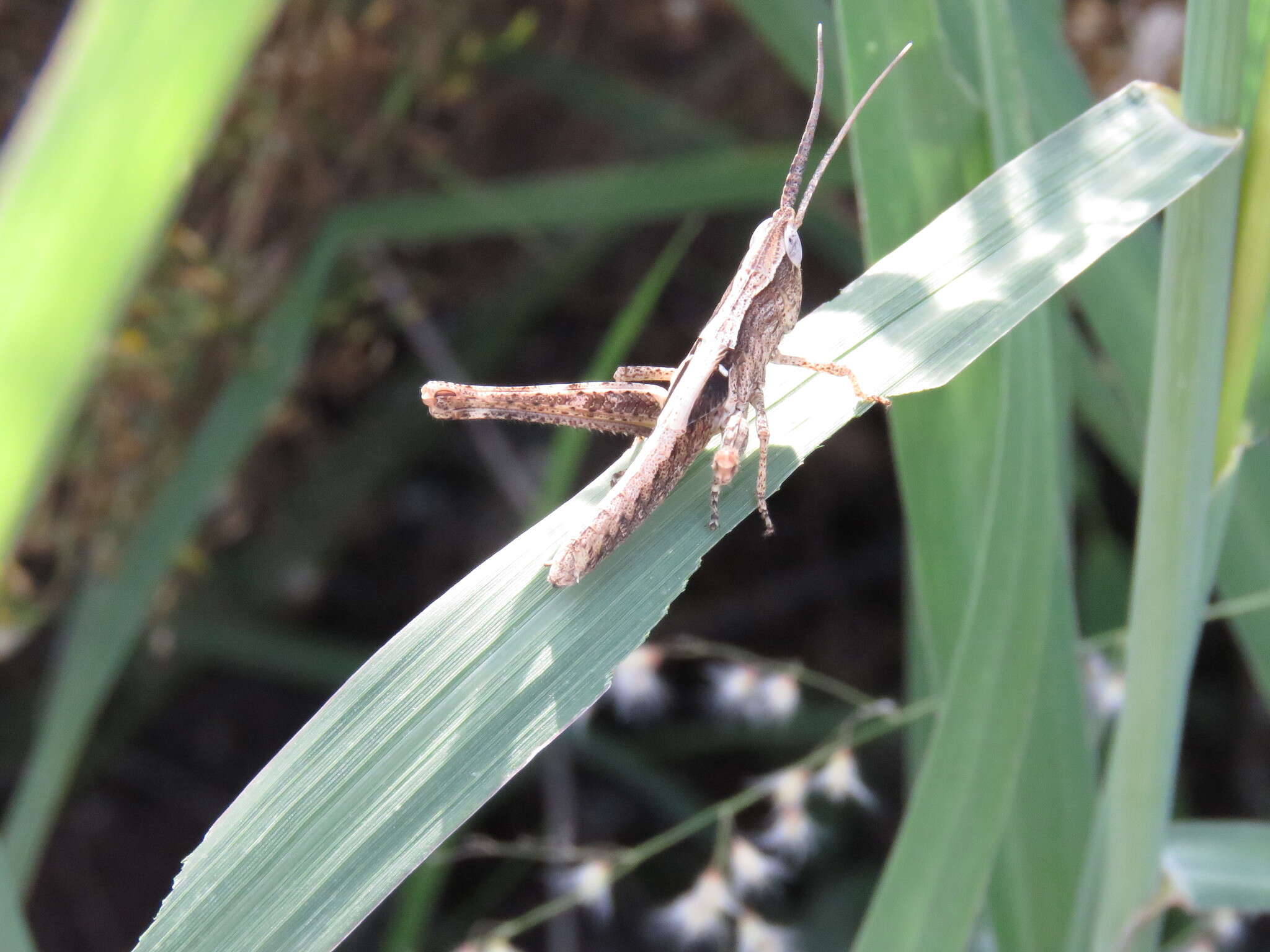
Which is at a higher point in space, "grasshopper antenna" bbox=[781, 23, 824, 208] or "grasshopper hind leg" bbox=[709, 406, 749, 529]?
"grasshopper antenna" bbox=[781, 23, 824, 208]

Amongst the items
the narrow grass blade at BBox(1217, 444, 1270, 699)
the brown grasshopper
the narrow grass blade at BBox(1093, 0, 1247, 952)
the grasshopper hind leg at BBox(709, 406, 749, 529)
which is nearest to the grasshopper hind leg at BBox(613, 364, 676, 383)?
the brown grasshopper

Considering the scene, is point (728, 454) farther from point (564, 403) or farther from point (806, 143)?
point (806, 143)

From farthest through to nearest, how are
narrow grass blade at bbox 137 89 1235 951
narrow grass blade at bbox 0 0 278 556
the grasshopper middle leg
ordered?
the grasshopper middle leg → narrow grass blade at bbox 137 89 1235 951 → narrow grass blade at bbox 0 0 278 556

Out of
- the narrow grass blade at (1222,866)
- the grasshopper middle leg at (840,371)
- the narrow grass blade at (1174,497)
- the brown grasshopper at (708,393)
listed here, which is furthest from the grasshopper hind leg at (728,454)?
the narrow grass blade at (1222,866)

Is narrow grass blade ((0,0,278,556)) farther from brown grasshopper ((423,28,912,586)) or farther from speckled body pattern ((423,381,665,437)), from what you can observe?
speckled body pattern ((423,381,665,437))

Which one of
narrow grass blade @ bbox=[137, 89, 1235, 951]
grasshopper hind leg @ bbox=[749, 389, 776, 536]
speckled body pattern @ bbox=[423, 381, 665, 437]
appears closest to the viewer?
narrow grass blade @ bbox=[137, 89, 1235, 951]

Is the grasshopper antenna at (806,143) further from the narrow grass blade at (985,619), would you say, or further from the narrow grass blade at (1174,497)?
the narrow grass blade at (1174,497)

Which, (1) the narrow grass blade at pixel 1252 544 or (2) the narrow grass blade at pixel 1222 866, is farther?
(1) the narrow grass blade at pixel 1252 544
